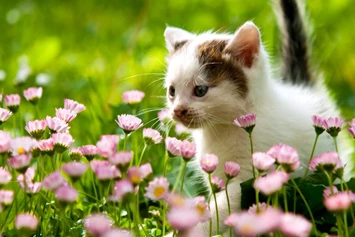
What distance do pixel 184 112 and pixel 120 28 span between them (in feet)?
7.97

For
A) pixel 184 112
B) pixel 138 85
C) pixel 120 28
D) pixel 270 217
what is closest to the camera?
pixel 270 217

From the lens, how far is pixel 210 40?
2207mm

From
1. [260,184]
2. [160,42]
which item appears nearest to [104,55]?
[160,42]

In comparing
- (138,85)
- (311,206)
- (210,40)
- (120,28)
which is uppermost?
(120,28)

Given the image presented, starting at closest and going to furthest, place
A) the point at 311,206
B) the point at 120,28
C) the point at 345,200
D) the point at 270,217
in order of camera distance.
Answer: the point at 270,217 → the point at 345,200 → the point at 311,206 → the point at 120,28

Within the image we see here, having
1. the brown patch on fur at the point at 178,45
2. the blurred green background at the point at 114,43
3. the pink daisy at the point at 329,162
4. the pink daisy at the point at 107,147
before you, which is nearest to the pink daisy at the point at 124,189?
the pink daisy at the point at 107,147

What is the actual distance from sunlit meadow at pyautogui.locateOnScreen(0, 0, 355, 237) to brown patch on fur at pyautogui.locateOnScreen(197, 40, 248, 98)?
224 millimetres

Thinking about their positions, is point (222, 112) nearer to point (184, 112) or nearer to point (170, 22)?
point (184, 112)

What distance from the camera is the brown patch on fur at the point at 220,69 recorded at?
6.85 ft

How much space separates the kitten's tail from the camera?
2.75 m

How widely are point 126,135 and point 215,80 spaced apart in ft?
1.67

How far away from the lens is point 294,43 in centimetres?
279

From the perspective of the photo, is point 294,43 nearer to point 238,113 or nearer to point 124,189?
point 238,113

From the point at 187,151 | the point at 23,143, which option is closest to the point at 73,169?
the point at 23,143
